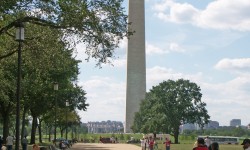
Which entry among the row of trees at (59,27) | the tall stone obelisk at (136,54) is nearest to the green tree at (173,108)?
the tall stone obelisk at (136,54)

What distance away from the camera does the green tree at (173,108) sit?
102 metres

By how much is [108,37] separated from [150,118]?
8354 centimetres

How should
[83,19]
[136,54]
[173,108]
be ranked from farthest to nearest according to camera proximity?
[136,54] → [173,108] → [83,19]

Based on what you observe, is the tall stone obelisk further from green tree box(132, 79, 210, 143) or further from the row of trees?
the row of trees

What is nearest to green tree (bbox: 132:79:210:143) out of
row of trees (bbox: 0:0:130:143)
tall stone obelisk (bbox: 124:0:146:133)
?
tall stone obelisk (bbox: 124:0:146:133)

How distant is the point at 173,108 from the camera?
103 metres

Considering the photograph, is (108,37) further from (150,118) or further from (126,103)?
(126,103)

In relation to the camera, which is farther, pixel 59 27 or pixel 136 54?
pixel 136 54

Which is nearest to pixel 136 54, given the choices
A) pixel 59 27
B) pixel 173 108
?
pixel 173 108

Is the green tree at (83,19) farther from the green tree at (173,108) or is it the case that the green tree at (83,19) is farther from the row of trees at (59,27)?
the green tree at (173,108)

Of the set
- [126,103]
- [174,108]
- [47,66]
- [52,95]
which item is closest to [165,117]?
[174,108]

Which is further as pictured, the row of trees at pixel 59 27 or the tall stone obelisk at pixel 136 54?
the tall stone obelisk at pixel 136 54

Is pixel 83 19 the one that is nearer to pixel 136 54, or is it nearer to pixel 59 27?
pixel 59 27

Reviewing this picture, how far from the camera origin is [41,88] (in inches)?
1962
